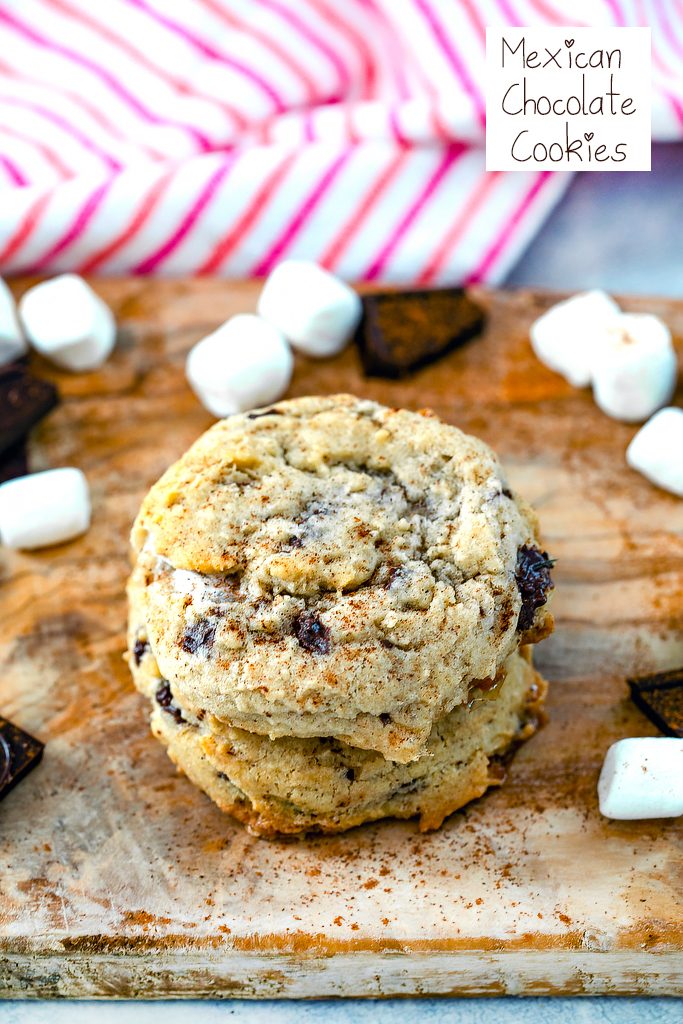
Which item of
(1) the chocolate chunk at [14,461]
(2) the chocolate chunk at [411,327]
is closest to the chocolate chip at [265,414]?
(2) the chocolate chunk at [411,327]

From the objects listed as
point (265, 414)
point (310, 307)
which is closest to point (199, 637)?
point (265, 414)

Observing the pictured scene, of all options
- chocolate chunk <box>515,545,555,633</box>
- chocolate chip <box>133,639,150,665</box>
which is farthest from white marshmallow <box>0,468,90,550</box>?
chocolate chunk <box>515,545,555,633</box>

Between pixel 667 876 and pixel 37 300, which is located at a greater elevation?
pixel 37 300

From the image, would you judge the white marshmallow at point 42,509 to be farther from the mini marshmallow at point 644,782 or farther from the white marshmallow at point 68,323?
the mini marshmallow at point 644,782

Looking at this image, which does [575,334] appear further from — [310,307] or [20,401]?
[20,401]

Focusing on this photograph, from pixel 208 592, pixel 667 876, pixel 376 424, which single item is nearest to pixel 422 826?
pixel 667 876

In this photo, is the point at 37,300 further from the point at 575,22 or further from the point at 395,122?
the point at 575,22
